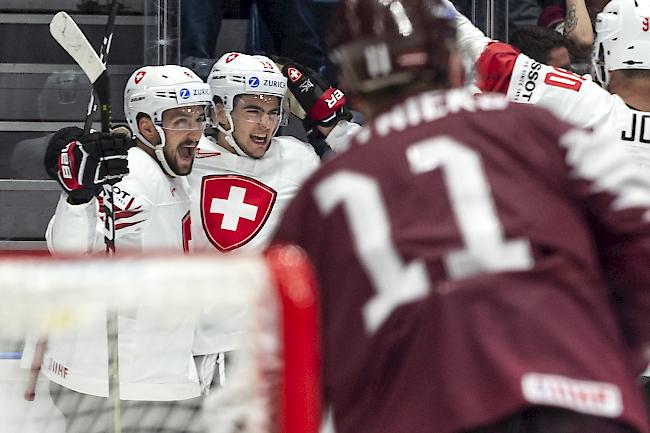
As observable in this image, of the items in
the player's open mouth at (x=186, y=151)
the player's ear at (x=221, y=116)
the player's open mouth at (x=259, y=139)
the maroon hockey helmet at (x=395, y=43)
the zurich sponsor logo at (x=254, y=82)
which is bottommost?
the player's open mouth at (x=186, y=151)

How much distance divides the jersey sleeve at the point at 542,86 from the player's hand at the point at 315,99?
1073 mm

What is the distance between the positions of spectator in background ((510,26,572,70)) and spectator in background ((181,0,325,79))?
3.11 ft

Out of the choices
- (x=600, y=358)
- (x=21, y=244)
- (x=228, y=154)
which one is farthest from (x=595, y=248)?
(x=21, y=244)

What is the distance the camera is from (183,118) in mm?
3424

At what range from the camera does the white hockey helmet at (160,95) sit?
343cm

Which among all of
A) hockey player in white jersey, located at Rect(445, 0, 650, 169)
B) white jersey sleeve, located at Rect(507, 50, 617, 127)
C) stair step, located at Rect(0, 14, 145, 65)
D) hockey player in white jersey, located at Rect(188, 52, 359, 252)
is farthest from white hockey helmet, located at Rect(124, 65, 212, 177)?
stair step, located at Rect(0, 14, 145, 65)

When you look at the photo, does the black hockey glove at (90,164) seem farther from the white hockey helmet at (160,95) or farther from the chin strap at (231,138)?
the chin strap at (231,138)

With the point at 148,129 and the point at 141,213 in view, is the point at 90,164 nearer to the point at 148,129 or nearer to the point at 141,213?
the point at 141,213

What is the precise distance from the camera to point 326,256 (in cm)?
139

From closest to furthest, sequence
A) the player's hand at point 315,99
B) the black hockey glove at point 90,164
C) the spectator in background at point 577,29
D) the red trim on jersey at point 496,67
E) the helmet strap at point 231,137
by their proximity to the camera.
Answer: the red trim on jersey at point 496,67 < the black hockey glove at point 90,164 < the helmet strap at point 231,137 < the player's hand at point 315,99 < the spectator in background at point 577,29

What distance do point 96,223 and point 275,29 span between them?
1.98 m

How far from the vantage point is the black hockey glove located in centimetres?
290

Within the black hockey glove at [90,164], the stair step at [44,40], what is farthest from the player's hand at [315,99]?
the stair step at [44,40]

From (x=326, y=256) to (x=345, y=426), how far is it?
0.19m
